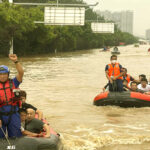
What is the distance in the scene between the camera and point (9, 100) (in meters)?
6.33

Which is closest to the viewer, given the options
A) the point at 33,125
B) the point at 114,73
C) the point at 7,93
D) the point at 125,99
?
the point at 7,93

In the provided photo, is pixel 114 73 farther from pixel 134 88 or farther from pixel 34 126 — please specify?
pixel 34 126

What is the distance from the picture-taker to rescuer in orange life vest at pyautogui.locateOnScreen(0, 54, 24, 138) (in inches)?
246

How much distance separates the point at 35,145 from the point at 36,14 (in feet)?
143

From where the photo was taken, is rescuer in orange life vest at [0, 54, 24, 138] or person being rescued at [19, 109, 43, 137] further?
person being rescued at [19, 109, 43, 137]

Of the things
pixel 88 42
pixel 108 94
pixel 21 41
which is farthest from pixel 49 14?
pixel 88 42

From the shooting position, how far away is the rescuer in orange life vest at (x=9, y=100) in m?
6.25

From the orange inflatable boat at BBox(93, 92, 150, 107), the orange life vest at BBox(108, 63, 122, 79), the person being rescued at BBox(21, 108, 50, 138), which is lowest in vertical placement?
the orange inflatable boat at BBox(93, 92, 150, 107)

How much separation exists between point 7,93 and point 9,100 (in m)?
0.12

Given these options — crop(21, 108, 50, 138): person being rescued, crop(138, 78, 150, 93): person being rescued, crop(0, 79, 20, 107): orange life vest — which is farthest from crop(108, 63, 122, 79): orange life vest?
crop(0, 79, 20, 107): orange life vest

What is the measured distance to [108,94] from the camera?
518 inches

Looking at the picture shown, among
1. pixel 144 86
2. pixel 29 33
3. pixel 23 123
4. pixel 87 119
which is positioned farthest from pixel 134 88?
pixel 29 33

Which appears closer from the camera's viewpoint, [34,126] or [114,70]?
[34,126]

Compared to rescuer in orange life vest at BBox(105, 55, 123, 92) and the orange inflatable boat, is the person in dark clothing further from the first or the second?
the orange inflatable boat
